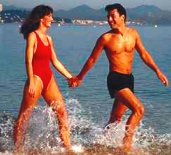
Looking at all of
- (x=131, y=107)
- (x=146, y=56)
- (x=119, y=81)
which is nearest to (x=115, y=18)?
(x=146, y=56)

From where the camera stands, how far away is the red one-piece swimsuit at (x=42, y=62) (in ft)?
32.0

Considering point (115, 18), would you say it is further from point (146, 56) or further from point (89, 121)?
point (89, 121)

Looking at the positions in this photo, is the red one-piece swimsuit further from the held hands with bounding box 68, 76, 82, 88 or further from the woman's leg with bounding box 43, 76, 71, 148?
the held hands with bounding box 68, 76, 82, 88

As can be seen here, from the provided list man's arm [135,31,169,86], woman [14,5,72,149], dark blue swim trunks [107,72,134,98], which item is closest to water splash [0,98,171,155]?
woman [14,5,72,149]

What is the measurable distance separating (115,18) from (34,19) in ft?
4.86

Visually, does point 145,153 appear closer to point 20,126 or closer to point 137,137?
point 137,137

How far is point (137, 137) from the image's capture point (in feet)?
40.5

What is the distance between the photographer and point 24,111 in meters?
9.98

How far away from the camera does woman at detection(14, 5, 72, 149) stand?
9.70 meters

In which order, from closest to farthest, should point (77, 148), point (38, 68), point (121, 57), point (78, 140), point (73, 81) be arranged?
1. point (38, 68)
2. point (121, 57)
3. point (73, 81)
4. point (77, 148)
5. point (78, 140)

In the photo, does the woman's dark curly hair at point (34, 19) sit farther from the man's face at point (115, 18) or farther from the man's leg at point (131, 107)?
the man's leg at point (131, 107)

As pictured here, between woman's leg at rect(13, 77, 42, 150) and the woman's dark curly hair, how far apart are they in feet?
2.92

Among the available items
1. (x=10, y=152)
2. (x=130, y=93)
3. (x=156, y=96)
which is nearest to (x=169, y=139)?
(x=130, y=93)

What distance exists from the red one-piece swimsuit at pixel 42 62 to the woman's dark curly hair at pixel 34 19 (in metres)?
0.21
